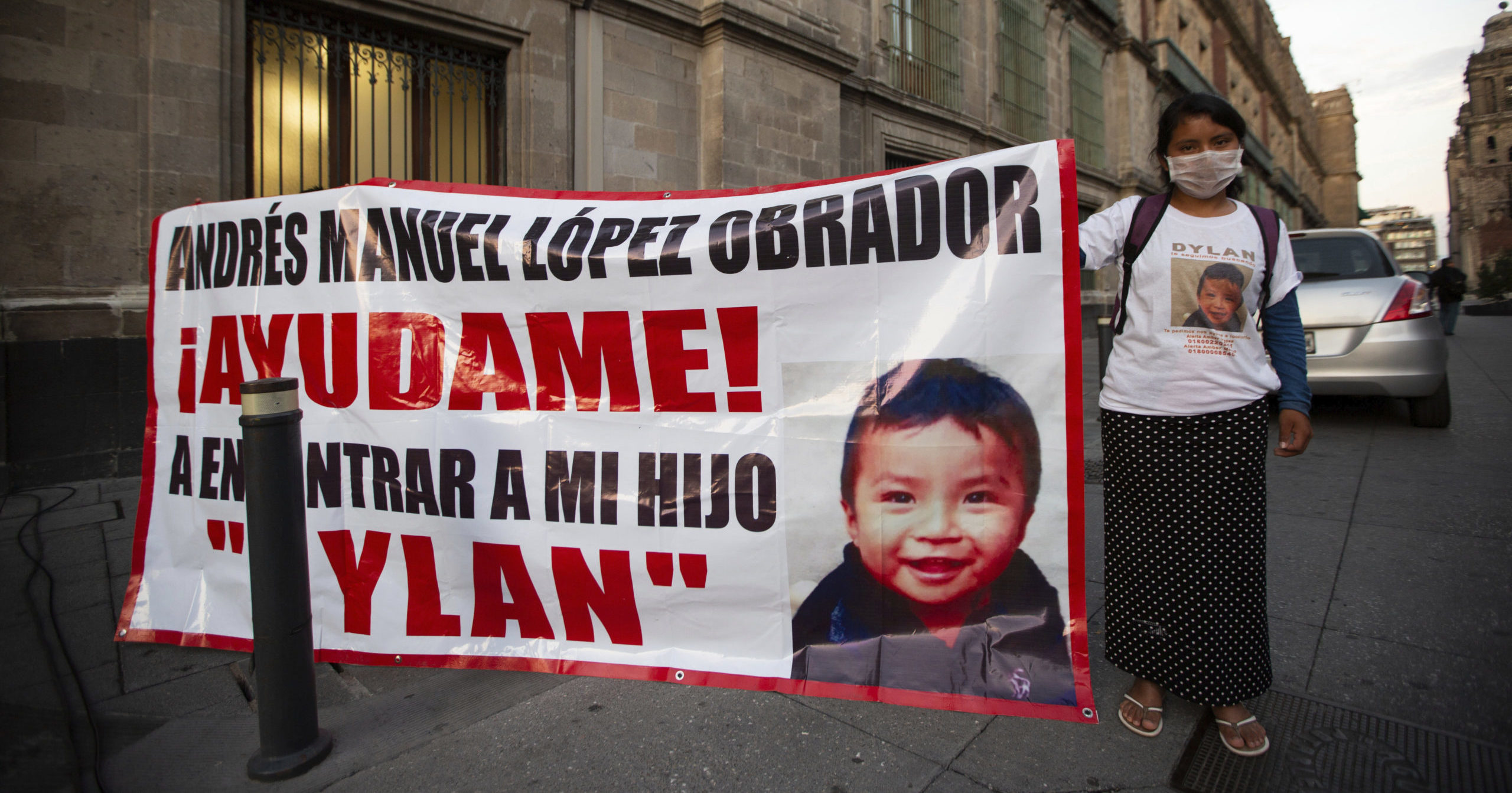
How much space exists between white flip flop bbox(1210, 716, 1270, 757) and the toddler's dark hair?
2.53 feet

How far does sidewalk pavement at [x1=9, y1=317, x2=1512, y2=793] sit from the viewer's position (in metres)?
2.04

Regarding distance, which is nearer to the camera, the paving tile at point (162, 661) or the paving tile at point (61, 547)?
the paving tile at point (162, 661)

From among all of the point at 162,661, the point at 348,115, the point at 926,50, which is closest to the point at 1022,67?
the point at 926,50

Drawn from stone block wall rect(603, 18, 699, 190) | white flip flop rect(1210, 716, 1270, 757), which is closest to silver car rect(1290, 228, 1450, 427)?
white flip flop rect(1210, 716, 1270, 757)

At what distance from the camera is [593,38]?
25.0ft

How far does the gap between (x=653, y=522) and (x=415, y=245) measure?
4.27ft

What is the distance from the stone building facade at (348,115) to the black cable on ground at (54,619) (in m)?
0.41

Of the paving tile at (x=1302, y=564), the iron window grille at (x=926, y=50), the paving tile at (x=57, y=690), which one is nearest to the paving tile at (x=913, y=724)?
the paving tile at (x=1302, y=564)

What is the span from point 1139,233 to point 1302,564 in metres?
2.16

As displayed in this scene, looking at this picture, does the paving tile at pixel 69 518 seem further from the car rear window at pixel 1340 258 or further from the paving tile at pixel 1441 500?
the car rear window at pixel 1340 258

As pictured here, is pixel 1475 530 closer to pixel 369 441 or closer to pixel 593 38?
pixel 369 441

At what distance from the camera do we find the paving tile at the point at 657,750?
2012 millimetres

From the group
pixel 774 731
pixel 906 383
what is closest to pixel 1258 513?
pixel 906 383

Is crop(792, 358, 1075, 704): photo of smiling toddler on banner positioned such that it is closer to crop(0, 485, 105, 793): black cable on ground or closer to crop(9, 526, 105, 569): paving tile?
crop(0, 485, 105, 793): black cable on ground
